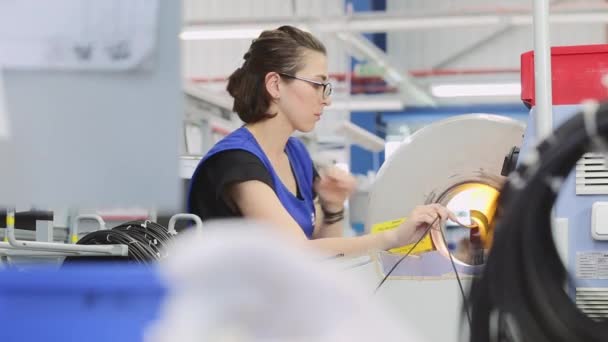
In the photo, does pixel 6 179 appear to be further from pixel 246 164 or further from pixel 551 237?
pixel 246 164

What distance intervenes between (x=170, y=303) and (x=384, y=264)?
1421mm

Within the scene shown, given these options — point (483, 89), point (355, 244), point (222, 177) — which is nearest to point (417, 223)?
point (355, 244)

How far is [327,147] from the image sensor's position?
7.18m

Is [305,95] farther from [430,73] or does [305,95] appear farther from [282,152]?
[430,73]

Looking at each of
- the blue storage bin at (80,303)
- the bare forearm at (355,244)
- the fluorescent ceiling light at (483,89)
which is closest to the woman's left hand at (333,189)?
the bare forearm at (355,244)

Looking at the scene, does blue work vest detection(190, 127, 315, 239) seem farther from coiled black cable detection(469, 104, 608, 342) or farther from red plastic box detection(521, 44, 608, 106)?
coiled black cable detection(469, 104, 608, 342)

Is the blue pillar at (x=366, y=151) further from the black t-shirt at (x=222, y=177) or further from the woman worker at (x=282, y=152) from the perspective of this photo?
the black t-shirt at (x=222, y=177)

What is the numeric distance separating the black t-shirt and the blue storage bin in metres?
1.31

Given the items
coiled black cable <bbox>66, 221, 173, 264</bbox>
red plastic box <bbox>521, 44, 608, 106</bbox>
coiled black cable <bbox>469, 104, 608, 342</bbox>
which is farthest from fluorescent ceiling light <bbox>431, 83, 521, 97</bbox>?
coiled black cable <bbox>469, 104, 608, 342</bbox>

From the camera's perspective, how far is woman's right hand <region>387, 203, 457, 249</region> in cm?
188

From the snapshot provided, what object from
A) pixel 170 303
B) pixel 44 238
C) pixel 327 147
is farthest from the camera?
pixel 327 147

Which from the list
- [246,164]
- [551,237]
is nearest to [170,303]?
[551,237]

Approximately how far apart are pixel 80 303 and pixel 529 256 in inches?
15.5

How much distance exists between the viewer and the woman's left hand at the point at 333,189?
7.34 ft
